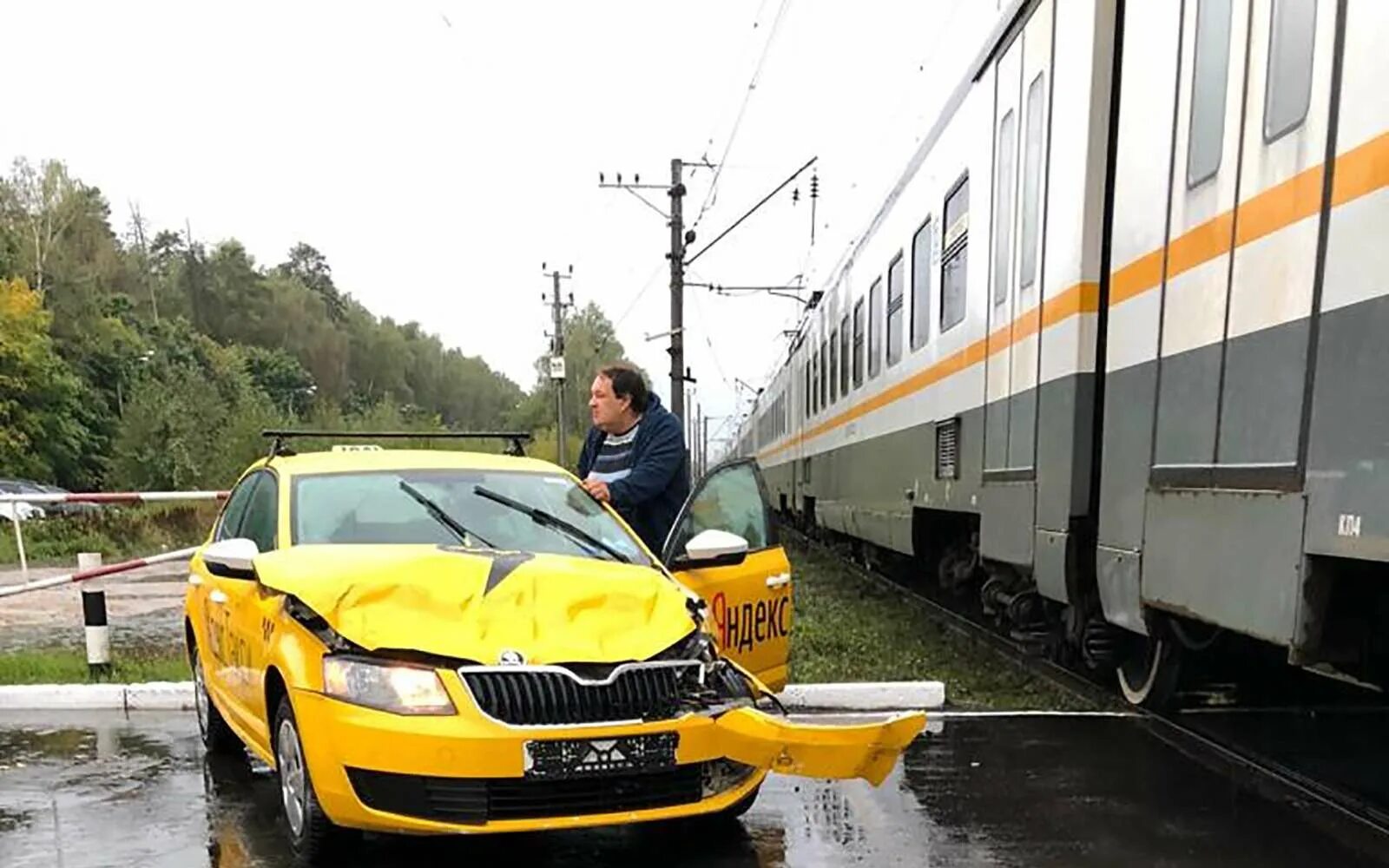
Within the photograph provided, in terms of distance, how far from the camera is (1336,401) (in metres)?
3.62

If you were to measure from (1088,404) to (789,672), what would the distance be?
122 inches

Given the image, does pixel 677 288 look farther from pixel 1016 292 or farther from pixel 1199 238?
pixel 1199 238

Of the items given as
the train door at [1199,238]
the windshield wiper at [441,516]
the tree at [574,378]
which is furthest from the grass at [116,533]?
the tree at [574,378]

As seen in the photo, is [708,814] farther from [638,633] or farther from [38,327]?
[38,327]

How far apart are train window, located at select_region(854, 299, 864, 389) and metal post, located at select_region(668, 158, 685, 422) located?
11348 mm

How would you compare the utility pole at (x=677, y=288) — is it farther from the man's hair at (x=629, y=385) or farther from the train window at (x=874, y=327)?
the man's hair at (x=629, y=385)

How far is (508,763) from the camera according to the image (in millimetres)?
3859

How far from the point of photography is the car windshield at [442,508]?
16.5ft

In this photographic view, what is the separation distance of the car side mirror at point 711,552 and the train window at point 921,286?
462 centimetres

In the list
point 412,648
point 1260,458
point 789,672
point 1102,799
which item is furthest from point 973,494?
point 412,648

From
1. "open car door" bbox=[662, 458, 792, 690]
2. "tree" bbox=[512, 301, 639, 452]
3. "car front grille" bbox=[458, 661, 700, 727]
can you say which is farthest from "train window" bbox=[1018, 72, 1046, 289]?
"tree" bbox=[512, 301, 639, 452]

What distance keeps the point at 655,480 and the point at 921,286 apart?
4.50 m

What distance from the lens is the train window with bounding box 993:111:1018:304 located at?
714 cm

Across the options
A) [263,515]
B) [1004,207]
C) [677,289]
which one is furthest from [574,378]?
[263,515]
